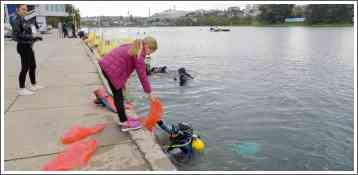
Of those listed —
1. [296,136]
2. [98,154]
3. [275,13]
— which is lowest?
[296,136]

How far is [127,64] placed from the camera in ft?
17.0

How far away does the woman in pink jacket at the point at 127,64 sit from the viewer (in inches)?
195

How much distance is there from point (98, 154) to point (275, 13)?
106844mm

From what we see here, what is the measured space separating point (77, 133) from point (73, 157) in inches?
33.5

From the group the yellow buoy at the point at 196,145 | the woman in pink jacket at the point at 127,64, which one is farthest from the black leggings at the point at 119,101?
the yellow buoy at the point at 196,145

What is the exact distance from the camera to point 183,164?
5.64 m

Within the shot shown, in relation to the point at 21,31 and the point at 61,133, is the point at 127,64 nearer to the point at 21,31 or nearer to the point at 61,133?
the point at 61,133

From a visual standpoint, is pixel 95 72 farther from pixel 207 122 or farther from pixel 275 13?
pixel 275 13

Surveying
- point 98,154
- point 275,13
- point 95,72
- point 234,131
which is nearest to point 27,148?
point 98,154

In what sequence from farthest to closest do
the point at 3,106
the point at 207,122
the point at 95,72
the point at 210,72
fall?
the point at 210,72 → the point at 95,72 → the point at 207,122 → the point at 3,106

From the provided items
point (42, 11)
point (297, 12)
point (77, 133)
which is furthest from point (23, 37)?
point (297, 12)

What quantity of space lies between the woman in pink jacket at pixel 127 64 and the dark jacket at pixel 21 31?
285 centimetres

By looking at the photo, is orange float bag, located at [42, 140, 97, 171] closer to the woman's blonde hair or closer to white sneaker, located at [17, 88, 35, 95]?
the woman's blonde hair

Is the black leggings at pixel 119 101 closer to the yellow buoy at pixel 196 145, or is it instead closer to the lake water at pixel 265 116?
the lake water at pixel 265 116
